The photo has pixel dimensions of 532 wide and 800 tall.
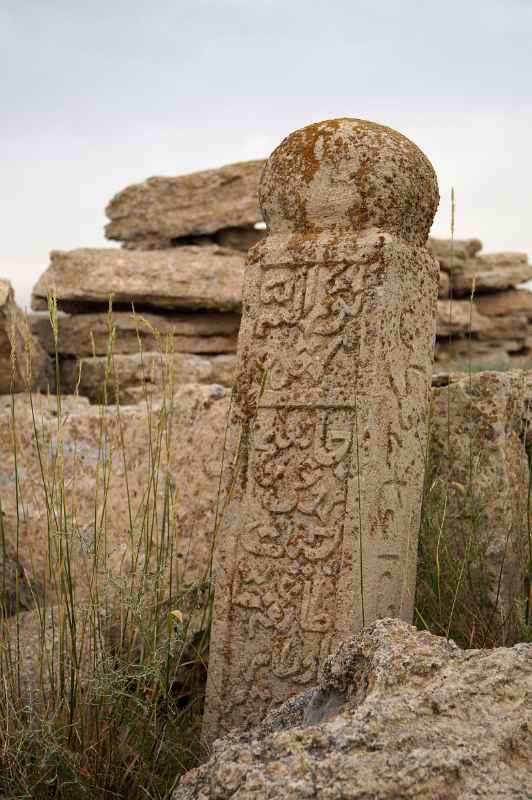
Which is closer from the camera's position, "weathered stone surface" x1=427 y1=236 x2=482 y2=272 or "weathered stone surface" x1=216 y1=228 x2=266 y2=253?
"weathered stone surface" x1=216 y1=228 x2=266 y2=253

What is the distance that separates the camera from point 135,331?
7.80 m

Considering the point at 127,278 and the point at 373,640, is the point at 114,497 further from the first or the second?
the point at 127,278

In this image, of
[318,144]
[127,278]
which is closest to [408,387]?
[318,144]

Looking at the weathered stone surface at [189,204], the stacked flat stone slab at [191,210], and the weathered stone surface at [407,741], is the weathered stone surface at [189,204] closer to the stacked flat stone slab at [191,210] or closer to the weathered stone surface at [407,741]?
the stacked flat stone slab at [191,210]

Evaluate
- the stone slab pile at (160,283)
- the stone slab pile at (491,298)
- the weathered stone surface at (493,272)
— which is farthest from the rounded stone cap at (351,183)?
the weathered stone surface at (493,272)

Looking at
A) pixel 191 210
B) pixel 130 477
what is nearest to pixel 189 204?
pixel 191 210

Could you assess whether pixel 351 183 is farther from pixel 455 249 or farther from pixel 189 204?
pixel 455 249

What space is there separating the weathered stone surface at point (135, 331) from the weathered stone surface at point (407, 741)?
4991mm

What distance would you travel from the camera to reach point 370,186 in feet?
10.1

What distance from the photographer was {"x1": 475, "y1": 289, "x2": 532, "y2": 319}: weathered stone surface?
40.0ft

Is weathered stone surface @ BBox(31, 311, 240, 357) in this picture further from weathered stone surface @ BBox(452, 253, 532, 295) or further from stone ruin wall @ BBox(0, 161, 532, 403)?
weathered stone surface @ BBox(452, 253, 532, 295)

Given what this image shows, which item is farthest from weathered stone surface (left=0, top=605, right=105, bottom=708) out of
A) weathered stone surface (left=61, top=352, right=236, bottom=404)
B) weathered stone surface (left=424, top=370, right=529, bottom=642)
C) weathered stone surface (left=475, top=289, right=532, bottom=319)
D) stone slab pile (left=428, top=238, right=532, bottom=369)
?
weathered stone surface (left=475, top=289, right=532, bottom=319)

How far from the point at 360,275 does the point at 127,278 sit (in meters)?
4.84

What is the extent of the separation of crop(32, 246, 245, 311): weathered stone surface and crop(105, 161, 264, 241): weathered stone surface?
919 mm
